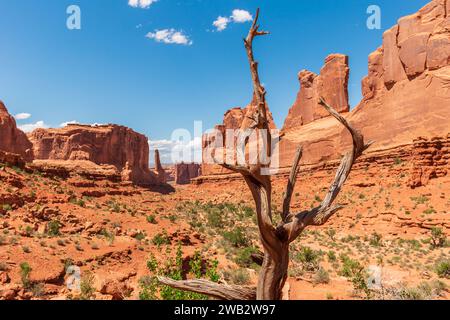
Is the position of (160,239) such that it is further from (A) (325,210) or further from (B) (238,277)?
(A) (325,210)

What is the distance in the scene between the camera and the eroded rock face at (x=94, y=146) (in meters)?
70.1

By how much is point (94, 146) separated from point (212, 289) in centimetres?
7691

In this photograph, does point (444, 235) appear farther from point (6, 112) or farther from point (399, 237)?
point (6, 112)

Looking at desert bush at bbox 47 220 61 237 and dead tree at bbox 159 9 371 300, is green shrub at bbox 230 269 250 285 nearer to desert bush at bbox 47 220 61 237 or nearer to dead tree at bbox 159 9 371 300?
desert bush at bbox 47 220 61 237

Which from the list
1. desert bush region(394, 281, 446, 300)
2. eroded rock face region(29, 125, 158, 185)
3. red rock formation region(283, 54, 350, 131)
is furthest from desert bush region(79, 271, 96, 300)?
eroded rock face region(29, 125, 158, 185)

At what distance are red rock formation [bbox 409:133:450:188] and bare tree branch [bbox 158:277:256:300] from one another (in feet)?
102

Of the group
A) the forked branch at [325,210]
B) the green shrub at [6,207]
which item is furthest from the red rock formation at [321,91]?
the forked branch at [325,210]

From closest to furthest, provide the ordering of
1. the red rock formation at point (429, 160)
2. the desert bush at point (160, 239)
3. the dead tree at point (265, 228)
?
the dead tree at point (265, 228) → the desert bush at point (160, 239) → the red rock formation at point (429, 160)

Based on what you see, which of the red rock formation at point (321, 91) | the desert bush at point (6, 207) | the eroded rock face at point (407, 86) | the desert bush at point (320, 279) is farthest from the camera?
the red rock formation at point (321, 91)

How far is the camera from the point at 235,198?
54.6m

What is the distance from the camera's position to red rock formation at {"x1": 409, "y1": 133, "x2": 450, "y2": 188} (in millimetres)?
28375

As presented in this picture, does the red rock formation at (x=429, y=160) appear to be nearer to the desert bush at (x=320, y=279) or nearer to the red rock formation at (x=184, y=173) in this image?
the desert bush at (x=320, y=279)

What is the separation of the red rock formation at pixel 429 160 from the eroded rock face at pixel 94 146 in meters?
59.1
